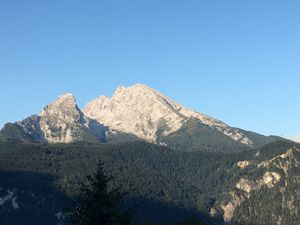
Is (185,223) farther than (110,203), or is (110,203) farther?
(185,223)

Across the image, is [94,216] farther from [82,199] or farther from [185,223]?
[185,223]

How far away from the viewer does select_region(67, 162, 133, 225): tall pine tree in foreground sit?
56500 mm

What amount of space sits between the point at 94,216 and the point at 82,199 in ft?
6.91

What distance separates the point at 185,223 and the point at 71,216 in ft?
338

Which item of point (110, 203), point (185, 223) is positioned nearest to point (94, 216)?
point (110, 203)

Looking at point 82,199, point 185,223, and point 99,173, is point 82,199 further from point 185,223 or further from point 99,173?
point 185,223

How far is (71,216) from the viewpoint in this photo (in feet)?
187

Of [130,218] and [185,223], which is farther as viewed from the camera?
[185,223]

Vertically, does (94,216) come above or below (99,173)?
below

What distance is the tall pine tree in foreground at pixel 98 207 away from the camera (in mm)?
56500

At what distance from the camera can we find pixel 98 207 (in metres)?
57.1

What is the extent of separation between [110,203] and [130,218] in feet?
8.07

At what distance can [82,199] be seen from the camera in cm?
5766

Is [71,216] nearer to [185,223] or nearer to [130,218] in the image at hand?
[130,218]
